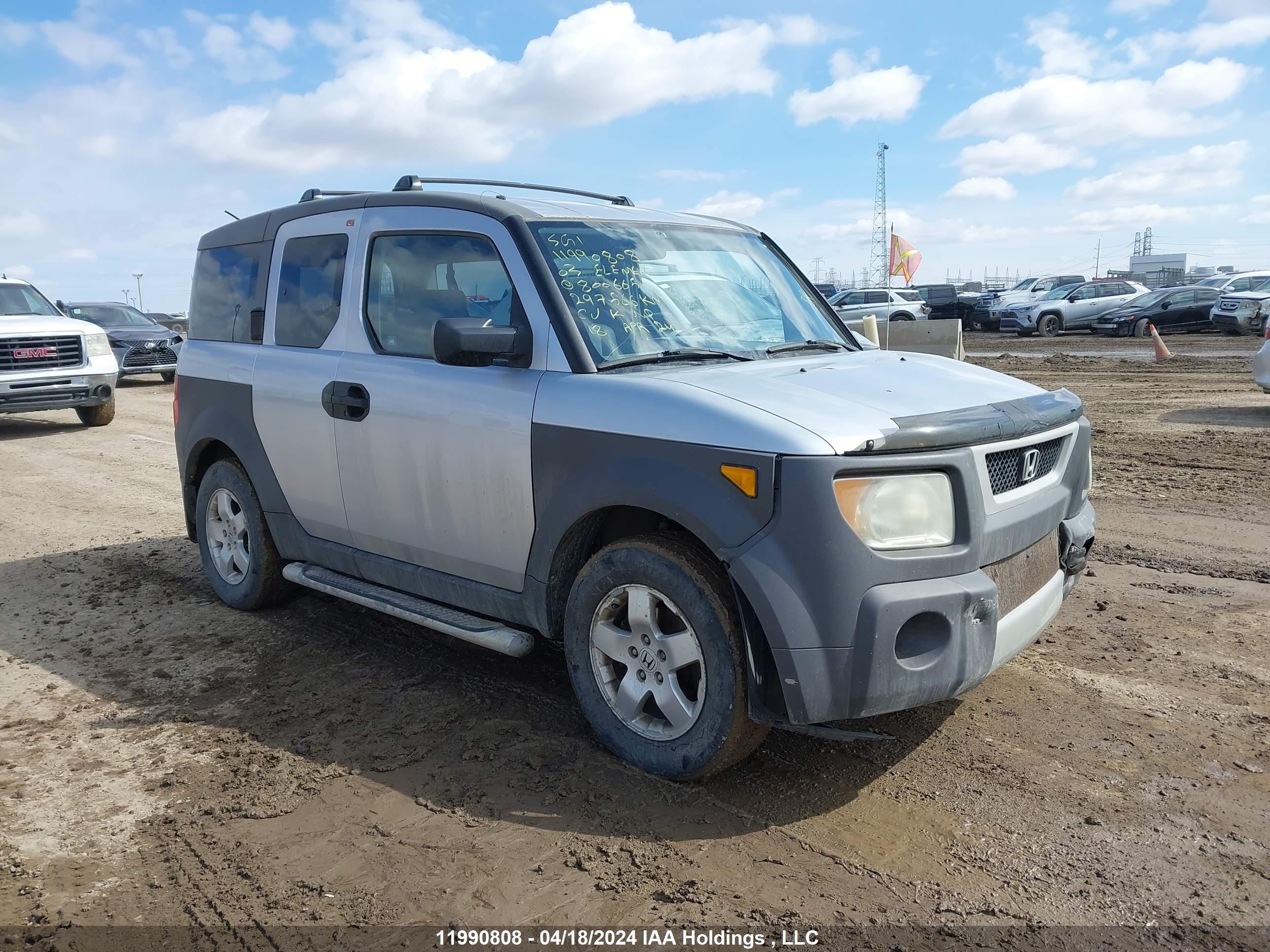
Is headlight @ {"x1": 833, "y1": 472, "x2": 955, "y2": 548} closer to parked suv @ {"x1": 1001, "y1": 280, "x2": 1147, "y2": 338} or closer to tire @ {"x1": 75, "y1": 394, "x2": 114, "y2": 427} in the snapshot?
tire @ {"x1": 75, "y1": 394, "x2": 114, "y2": 427}

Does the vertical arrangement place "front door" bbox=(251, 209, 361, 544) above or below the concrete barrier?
above

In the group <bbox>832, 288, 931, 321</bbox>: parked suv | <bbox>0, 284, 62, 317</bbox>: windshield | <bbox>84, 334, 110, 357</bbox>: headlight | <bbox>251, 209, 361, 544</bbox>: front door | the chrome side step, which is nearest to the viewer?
the chrome side step

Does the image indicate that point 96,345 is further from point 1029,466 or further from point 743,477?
point 1029,466

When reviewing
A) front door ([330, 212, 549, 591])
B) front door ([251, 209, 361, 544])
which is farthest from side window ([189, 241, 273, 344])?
front door ([330, 212, 549, 591])

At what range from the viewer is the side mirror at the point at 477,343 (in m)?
3.82

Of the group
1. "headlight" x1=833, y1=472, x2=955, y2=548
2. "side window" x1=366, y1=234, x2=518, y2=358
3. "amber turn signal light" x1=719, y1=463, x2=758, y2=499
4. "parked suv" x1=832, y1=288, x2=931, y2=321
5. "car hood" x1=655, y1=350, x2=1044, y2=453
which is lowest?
"parked suv" x1=832, y1=288, x2=931, y2=321

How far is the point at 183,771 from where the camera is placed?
392 cm

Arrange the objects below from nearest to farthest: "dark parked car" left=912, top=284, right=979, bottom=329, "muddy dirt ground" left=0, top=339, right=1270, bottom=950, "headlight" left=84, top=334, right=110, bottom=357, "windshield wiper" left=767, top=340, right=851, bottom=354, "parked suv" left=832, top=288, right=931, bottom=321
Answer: "muddy dirt ground" left=0, top=339, right=1270, bottom=950, "windshield wiper" left=767, top=340, right=851, bottom=354, "headlight" left=84, top=334, right=110, bottom=357, "parked suv" left=832, top=288, right=931, bottom=321, "dark parked car" left=912, top=284, right=979, bottom=329

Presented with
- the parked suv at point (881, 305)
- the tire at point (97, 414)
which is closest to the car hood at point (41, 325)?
the tire at point (97, 414)

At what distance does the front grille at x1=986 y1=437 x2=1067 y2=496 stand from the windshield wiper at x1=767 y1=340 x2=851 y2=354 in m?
1.11

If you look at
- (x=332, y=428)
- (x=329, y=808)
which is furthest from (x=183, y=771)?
(x=332, y=428)

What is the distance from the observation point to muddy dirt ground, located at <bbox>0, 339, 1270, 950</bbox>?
298 cm

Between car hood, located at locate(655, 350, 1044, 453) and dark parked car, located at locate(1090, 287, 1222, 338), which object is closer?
car hood, located at locate(655, 350, 1044, 453)

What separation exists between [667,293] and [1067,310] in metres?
29.3
